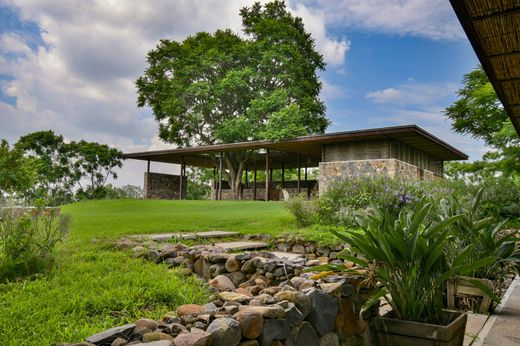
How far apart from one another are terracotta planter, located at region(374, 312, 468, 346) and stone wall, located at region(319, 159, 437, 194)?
12.6 m

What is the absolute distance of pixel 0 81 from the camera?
740cm

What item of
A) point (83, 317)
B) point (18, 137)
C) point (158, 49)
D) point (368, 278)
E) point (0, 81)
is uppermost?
point (158, 49)

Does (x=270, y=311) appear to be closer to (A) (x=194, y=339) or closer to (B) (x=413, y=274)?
(A) (x=194, y=339)

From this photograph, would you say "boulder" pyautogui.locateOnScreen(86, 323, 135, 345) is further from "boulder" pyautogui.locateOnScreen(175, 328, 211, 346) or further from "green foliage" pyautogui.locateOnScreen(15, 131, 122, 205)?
"green foliage" pyautogui.locateOnScreen(15, 131, 122, 205)

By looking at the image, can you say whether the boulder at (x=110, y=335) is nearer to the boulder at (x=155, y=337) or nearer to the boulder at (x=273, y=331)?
the boulder at (x=155, y=337)

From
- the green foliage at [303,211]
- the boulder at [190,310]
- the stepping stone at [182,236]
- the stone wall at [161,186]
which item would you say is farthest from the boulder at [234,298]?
the stone wall at [161,186]

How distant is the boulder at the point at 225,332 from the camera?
6.35 feet

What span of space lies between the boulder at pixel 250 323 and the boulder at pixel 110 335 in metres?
0.56

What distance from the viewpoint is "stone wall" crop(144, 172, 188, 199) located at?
25703 millimetres

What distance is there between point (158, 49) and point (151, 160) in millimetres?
8363

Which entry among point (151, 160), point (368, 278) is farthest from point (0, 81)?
point (151, 160)

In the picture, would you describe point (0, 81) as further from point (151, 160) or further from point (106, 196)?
point (106, 196)

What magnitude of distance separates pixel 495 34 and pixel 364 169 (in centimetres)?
1391

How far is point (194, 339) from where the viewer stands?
6.04 feet
